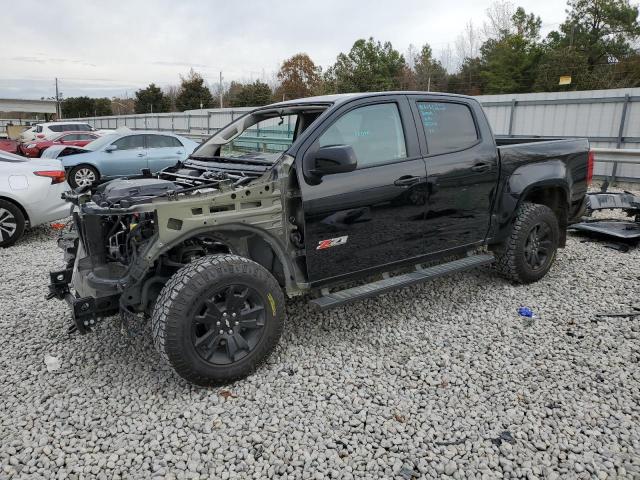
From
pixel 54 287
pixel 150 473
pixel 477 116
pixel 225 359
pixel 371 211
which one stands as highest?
pixel 477 116

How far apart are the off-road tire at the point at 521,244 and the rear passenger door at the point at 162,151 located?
31.6ft

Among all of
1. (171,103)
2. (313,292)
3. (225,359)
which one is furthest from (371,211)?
(171,103)

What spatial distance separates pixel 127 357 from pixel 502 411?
2.65 metres

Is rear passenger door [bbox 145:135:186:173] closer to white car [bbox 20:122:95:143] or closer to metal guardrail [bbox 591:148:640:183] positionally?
metal guardrail [bbox 591:148:640:183]

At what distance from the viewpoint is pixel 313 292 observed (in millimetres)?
3711

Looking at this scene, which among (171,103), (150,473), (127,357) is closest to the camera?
(150,473)

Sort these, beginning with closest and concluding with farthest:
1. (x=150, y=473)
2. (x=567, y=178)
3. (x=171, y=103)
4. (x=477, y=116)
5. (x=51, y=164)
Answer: (x=150, y=473) → (x=477, y=116) → (x=567, y=178) → (x=51, y=164) → (x=171, y=103)

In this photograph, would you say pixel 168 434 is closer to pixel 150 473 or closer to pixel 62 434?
pixel 150 473

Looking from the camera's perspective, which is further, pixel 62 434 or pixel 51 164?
pixel 51 164

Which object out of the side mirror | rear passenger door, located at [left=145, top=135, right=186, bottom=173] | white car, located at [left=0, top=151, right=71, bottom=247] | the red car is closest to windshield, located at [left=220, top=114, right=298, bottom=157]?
the side mirror

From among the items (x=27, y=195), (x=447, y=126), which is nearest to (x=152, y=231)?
(x=447, y=126)

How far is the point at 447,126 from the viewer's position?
4277 millimetres

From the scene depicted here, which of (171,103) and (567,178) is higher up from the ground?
(171,103)

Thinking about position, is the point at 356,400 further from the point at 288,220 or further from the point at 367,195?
the point at 367,195
